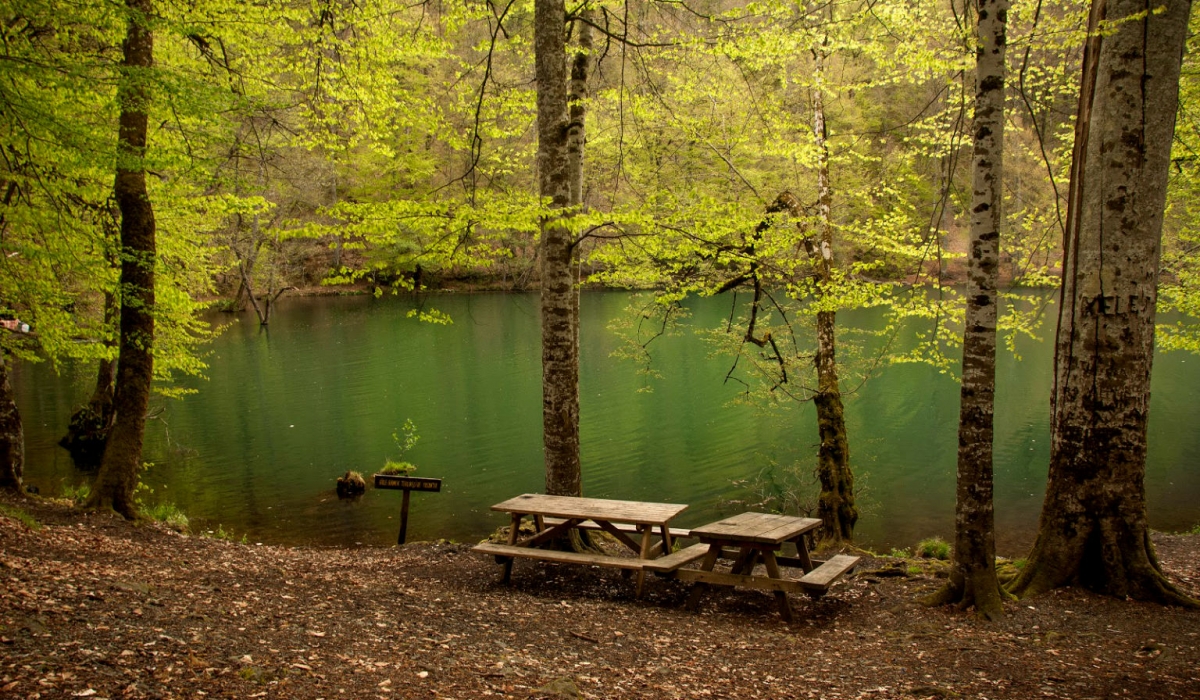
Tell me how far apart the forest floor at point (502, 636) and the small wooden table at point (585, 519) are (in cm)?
31

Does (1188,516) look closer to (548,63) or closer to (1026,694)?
(1026,694)

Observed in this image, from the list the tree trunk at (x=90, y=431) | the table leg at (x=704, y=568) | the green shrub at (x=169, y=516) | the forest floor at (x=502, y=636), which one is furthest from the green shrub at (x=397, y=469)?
the table leg at (x=704, y=568)

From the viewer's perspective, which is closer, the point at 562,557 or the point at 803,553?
the point at 562,557

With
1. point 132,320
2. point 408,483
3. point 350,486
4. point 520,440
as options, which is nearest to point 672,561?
point 408,483

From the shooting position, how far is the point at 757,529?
20.4ft

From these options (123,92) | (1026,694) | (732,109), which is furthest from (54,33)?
(1026,694)

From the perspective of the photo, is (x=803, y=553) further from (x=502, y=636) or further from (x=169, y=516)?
(x=169, y=516)

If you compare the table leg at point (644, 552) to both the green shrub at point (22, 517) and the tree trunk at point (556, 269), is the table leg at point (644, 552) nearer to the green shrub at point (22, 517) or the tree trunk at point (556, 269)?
the tree trunk at point (556, 269)

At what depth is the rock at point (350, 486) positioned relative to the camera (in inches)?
535

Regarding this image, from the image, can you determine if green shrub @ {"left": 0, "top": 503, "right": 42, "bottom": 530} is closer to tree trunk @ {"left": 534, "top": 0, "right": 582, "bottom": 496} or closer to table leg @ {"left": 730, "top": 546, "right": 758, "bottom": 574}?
tree trunk @ {"left": 534, "top": 0, "right": 582, "bottom": 496}

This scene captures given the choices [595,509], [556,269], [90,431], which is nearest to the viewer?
[595,509]

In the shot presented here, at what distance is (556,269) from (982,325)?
358 cm

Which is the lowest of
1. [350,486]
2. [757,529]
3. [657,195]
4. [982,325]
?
[350,486]

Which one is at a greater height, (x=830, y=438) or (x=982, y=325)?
(x=982, y=325)
